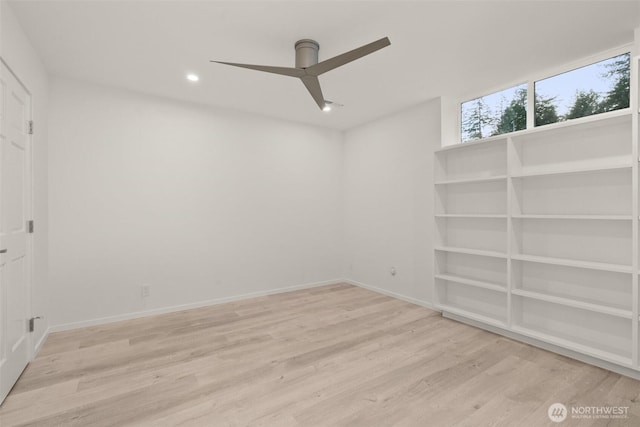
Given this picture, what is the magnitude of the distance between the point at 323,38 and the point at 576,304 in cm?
308

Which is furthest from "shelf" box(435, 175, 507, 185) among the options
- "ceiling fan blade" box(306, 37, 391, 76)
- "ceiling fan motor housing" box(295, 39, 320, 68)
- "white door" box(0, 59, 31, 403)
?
"white door" box(0, 59, 31, 403)

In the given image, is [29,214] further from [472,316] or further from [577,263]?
[577,263]

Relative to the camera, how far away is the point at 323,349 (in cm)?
274

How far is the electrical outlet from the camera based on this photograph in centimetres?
358

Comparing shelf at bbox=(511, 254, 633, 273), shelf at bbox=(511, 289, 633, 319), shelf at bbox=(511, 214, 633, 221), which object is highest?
shelf at bbox=(511, 214, 633, 221)

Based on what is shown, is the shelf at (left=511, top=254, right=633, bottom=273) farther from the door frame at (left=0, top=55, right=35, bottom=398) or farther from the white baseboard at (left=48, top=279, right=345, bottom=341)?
the door frame at (left=0, top=55, right=35, bottom=398)

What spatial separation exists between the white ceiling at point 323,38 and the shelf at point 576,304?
220 cm

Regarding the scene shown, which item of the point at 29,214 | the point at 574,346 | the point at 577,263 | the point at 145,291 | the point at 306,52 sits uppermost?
the point at 306,52

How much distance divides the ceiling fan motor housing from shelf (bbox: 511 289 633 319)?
9.47 ft

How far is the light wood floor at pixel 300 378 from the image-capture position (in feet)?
6.08

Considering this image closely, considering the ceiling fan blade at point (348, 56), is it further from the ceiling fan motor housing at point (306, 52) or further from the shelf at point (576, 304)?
the shelf at point (576, 304)

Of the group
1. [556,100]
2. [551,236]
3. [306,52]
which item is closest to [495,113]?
[556,100]

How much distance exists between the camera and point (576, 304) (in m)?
2.51

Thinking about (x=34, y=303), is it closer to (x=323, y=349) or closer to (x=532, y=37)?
(x=323, y=349)
